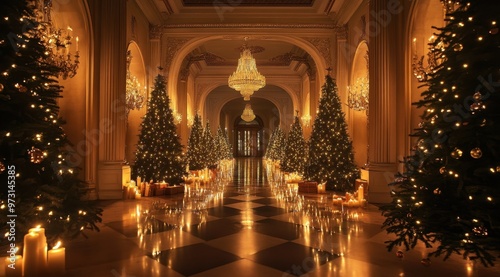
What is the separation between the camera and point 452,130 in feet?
10.0

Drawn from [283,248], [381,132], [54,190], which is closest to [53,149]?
[54,190]

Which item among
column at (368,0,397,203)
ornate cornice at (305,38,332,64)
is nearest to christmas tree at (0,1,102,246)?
column at (368,0,397,203)

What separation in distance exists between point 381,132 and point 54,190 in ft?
19.9

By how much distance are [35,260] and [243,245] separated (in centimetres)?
209

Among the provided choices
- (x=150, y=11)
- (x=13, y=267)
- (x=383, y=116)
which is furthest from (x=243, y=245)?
(x=150, y=11)

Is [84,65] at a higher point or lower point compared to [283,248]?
higher

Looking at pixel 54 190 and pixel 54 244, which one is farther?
pixel 54 244

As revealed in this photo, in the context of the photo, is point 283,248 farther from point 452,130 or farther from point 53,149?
point 53,149

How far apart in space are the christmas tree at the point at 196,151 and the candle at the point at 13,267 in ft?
34.0

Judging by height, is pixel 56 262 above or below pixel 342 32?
below

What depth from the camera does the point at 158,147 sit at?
8.59 metres

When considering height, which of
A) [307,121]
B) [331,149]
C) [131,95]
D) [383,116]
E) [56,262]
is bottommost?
[56,262]

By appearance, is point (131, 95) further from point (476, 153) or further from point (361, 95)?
point (476, 153)

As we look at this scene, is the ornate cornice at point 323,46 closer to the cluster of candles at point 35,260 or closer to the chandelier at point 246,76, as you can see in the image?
the chandelier at point 246,76
